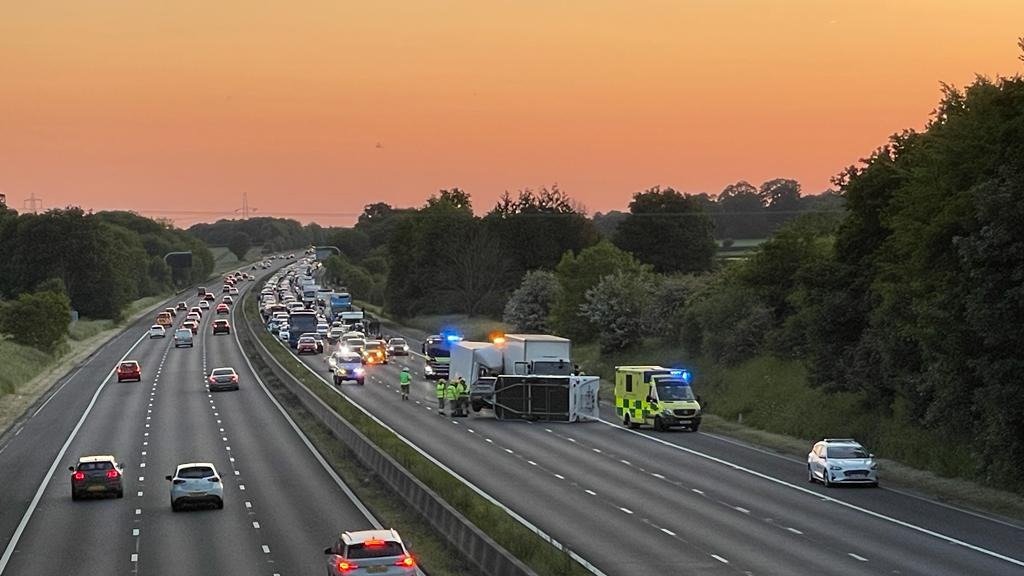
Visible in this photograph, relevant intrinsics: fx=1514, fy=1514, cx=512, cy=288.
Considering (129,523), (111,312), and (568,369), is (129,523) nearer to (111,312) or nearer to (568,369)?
(568,369)

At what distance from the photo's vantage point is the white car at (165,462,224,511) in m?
38.8

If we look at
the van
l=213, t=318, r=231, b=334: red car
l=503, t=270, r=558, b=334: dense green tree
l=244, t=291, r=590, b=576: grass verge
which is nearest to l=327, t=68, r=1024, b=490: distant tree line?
l=244, t=291, r=590, b=576: grass verge

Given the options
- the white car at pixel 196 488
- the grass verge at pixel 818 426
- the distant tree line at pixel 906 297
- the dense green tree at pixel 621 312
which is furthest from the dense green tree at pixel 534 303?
the white car at pixel 196 488

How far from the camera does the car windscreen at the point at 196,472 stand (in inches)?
1545

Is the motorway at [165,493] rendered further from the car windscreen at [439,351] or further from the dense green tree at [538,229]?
the dense green tree at [538,229]

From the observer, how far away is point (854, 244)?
57500 millimetres

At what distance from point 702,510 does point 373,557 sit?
14.9 metres

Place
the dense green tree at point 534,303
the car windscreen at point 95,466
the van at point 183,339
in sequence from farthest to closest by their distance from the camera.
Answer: the dense green tree at point 534,303
the van at point 183,339
the car windscreen at point 95,466

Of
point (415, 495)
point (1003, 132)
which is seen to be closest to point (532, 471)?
point (415, 495)

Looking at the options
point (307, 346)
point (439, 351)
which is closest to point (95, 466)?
point (439, 351)

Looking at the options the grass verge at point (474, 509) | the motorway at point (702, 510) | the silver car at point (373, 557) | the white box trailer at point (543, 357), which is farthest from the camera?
the white box trailer at point (543, 357)

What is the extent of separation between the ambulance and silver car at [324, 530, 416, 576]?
35801 millimetres

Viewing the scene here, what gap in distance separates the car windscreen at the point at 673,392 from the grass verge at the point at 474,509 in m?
11.7

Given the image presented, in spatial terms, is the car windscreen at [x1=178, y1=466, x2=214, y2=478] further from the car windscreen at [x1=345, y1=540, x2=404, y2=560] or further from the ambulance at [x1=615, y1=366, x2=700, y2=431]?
the ambulance at [x1=615, y1=366, x2=700, y2=431]
